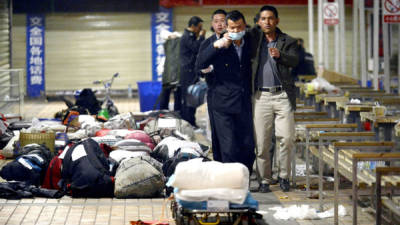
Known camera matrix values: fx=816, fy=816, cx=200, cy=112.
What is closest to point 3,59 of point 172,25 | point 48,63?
point 48,63

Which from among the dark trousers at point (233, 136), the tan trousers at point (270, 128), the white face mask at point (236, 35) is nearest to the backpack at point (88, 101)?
the dark trousers at point (233, 136)

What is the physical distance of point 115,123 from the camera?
501 inches

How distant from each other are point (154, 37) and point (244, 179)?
1716 centimetres

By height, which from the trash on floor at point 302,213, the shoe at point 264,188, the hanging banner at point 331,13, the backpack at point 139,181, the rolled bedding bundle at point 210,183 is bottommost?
the trash on floor at point 302,213

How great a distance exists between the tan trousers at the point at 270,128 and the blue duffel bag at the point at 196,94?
533cm

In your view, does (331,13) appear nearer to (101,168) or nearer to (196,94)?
(196,94)

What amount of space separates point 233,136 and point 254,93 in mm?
560

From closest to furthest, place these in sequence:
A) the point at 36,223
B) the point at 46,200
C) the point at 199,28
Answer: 1. the point at 36,223
2. the point at 46,200
3. the point at 199,28

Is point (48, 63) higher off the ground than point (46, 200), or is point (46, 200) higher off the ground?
point (48, 63)

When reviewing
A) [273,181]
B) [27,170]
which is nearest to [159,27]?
[273,181]

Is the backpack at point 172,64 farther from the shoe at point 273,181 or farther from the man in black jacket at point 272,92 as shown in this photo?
the man in black jacket at point 272,92

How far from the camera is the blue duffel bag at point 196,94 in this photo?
14516 mm

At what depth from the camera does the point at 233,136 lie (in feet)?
29.7

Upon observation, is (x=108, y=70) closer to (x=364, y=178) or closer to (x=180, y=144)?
(x=180, y=144)
